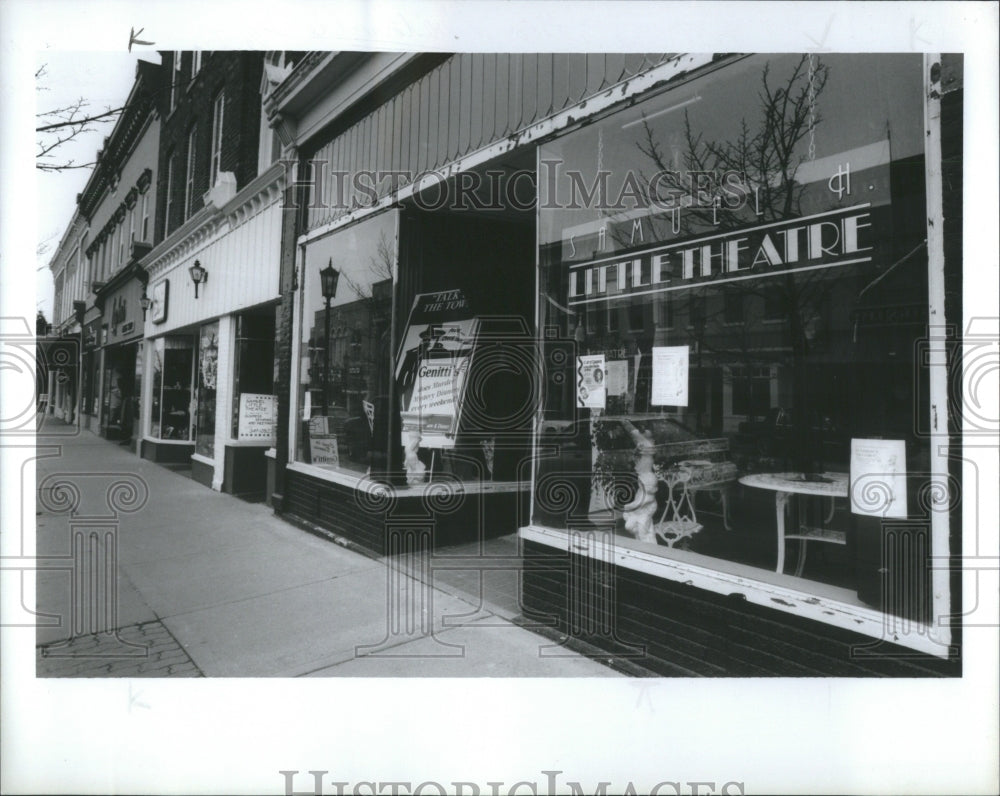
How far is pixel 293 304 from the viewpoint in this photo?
762cm

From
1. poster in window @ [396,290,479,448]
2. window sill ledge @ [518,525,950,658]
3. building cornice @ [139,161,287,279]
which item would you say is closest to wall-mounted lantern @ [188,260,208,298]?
building cornice @ [139,161,287,279]

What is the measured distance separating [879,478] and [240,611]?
4.16m

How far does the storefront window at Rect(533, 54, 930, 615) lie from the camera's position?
9.76 feet

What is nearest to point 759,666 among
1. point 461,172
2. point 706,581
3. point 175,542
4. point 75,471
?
point 706,581

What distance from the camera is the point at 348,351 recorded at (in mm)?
6789

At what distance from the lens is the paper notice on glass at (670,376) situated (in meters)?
3.77

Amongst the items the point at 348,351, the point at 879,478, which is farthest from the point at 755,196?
the point at 348,351

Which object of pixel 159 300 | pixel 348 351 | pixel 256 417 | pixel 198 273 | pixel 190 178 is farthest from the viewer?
pixel 159 300

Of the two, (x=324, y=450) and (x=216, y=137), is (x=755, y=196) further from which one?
(x=216, y=137)

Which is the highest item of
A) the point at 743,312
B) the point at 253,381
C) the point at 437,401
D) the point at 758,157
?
the point at 758,157

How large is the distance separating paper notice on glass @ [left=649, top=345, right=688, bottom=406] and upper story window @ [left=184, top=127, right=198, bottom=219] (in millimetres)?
10997

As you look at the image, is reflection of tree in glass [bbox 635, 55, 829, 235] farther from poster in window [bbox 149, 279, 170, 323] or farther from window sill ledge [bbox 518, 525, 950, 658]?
poster in window [bbox 149, 279, 170, 323]

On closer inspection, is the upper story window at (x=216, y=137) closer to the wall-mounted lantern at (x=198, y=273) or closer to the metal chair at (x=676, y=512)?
the wall-mounted lantern at (x=198, y=273)

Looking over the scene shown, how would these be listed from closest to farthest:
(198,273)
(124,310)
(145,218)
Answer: (198,273), (145,218), (124,310)
